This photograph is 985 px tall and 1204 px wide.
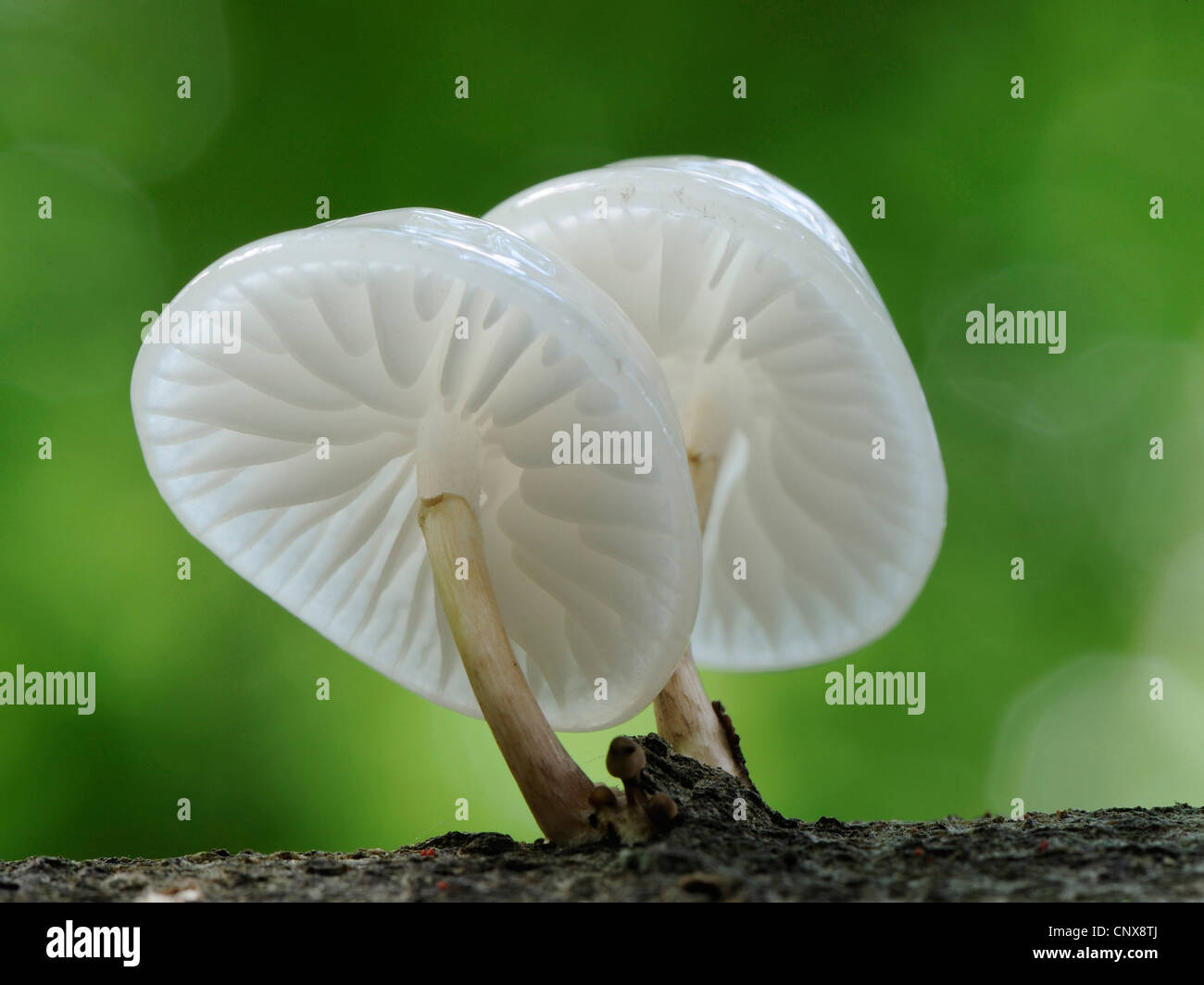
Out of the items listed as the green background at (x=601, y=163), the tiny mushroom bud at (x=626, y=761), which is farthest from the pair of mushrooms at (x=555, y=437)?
the green background at (x=601, y=163)

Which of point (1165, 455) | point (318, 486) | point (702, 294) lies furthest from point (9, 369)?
point (1165, 455)

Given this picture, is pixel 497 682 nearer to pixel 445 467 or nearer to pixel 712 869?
pixel 445 467

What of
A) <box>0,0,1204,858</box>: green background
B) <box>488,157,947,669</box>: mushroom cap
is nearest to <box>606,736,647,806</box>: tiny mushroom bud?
<box>488,157,947,669</box>: mushroom cap

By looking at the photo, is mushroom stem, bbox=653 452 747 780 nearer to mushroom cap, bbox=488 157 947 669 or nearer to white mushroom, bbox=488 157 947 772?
white mushroom, bbox=488 157 947 772

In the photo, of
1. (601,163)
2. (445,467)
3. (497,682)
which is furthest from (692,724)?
(601,163)

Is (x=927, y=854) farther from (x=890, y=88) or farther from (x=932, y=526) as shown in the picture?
(x=890, y=88)
